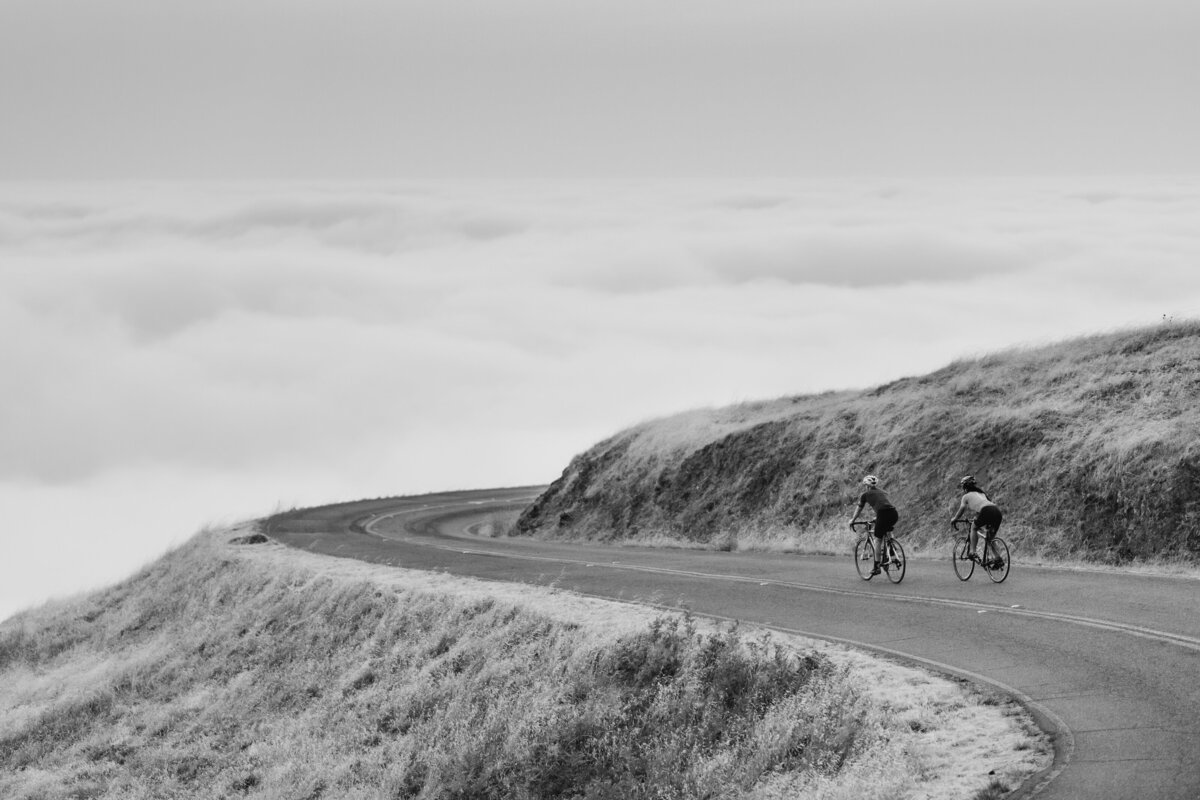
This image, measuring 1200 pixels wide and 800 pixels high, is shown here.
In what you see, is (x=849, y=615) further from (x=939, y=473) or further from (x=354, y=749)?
(x=939, y=473)

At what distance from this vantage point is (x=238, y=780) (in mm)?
17844

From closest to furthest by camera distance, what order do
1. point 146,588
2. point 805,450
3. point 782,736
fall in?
1. point 782,736
2. point 805,450
3. point 146,588

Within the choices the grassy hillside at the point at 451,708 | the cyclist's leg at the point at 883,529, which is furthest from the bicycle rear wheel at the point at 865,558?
the grassy hillside at the point at 451,708

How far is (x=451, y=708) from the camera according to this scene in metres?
16.7

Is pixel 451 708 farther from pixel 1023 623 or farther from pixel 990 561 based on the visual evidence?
pixel 990 561

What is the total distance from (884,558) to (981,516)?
77.7 inches

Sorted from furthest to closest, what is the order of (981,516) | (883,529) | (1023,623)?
(883,529) < (981,516) < (1023,623)

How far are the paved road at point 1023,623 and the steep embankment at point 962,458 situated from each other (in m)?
2.21

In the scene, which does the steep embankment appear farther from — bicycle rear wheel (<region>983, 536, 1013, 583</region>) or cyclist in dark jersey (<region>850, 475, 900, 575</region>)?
cyclist in dark jersey (<region>850, 475, 900, 575</region>)

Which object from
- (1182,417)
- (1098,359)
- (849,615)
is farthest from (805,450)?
(849,615)

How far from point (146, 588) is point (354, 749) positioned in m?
21.3

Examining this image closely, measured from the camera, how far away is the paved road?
9.52 metres

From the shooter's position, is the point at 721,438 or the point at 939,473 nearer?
the point at 939,473

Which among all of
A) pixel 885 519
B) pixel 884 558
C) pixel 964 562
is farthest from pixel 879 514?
pixel 964 562
